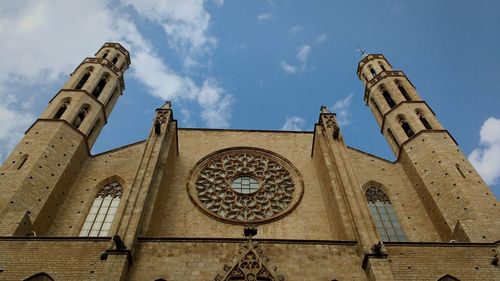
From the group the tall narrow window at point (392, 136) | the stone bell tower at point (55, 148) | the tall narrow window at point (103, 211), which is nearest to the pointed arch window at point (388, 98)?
the tall narrow window at point (392, 136)

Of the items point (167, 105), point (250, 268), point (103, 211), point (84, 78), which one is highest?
point (84, 78)

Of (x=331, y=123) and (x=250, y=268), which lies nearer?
(x=250, y=268)

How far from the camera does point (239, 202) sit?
52.9 ft

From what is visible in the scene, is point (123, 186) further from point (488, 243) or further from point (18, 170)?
point (488, 243)

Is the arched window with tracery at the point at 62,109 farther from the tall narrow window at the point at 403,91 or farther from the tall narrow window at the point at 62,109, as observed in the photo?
the tall narrow window at the point at 403,91

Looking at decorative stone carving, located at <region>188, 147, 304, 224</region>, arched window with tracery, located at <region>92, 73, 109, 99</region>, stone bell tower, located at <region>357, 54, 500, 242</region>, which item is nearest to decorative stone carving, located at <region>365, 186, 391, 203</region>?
stone bell tower, located at <region>357, 54, 500, 242</region>

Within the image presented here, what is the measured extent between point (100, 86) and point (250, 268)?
1542 centimetres

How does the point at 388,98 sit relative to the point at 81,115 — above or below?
above

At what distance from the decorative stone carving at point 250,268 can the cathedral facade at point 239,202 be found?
0.03 metres

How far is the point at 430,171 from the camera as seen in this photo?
16.2 m

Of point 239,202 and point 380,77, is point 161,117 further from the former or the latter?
point 380,77

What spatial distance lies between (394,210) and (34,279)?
12.6 m

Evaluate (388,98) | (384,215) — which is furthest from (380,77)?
(384,215)

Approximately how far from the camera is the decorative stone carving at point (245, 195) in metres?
15.5
